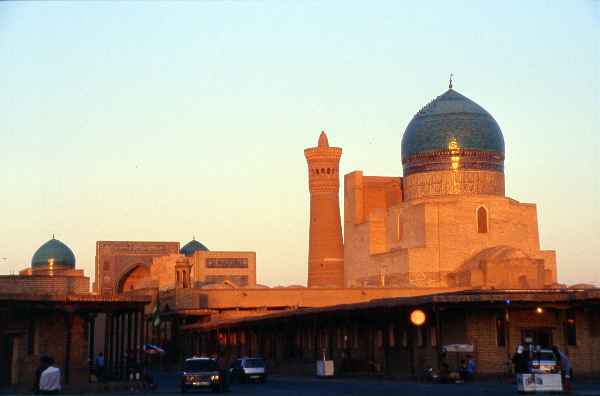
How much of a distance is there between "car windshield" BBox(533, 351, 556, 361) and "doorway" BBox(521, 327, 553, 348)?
341 inches

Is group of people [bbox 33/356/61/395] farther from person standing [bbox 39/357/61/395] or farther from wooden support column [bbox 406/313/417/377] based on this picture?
wooden support column [bbox 406/313/417/377]

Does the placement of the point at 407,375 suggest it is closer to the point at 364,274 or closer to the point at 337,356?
the point at 337,356

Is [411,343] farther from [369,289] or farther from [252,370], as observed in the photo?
[369,289]

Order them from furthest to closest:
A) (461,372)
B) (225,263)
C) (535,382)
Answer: (225,263)
(461,372)
(535,382)

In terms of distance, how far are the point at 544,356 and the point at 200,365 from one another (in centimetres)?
963

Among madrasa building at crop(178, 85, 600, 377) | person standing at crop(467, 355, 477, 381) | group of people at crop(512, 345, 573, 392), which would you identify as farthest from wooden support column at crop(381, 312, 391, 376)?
group of people at crop(512, 345, 573, 392)

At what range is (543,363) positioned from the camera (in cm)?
2522

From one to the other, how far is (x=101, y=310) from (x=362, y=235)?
36.8 m

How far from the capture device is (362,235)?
67750 millimetres

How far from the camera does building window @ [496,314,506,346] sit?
112ft

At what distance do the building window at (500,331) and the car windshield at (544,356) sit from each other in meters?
8.32

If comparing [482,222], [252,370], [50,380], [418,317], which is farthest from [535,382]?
[482,222]

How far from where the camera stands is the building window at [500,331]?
34.2 metres

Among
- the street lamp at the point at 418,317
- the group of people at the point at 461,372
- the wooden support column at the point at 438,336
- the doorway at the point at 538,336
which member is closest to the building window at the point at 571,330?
the doorway at the point at 538,336
